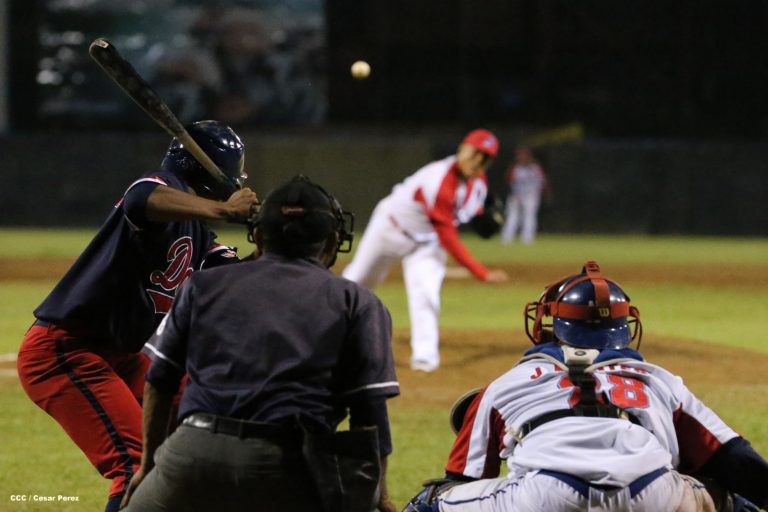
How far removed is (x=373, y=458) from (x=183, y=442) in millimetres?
495

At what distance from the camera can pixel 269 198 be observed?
11.1ft

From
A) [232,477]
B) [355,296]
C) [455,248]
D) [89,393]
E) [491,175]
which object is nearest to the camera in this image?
[232,477]

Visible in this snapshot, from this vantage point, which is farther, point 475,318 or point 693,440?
point 475,318

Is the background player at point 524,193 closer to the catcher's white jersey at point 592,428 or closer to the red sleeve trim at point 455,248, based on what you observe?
the red sleeve trim at point 455,248

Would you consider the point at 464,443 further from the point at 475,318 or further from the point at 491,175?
the point at 491,175

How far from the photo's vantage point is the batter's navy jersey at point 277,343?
3207mm

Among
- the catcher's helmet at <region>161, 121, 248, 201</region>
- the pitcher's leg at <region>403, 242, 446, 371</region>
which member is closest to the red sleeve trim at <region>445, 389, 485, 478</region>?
the catcher's helmet at <region>161, 121, 248, 201</region>

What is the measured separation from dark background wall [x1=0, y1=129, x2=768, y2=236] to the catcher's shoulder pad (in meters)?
24.2

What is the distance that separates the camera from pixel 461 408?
413 centimetres

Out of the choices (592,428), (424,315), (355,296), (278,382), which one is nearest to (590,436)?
(592,428)

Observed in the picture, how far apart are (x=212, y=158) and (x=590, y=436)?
6.29 feet

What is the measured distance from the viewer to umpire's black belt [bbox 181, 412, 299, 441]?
3.18 metres

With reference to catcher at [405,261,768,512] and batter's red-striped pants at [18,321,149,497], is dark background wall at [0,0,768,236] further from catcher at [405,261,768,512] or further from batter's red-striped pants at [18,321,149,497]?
catcher at [405,261,768,512]

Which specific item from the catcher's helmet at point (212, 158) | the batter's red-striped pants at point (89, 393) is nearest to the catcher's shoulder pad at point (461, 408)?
the batter's red-striped pants at point (89, 393)
